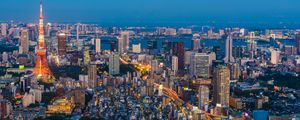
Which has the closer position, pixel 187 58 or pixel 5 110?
pixel 5 110

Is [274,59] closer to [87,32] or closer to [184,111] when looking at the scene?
[184,111]

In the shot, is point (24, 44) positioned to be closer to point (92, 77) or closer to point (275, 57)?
point (92, 77)

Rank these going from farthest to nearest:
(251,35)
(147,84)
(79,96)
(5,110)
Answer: (251,35), (147,84), (79,96), (5,110)

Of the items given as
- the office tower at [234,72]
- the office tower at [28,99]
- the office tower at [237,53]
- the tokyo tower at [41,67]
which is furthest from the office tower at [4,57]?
the office tower at [237,53]

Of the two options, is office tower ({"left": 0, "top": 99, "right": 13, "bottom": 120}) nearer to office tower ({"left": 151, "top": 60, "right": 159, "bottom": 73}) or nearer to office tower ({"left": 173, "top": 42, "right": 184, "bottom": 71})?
office tower ({"left": 151, "top": 60, "right": 159, "bottom": 73})

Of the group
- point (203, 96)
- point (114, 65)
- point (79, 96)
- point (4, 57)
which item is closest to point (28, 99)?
point (79, 96)

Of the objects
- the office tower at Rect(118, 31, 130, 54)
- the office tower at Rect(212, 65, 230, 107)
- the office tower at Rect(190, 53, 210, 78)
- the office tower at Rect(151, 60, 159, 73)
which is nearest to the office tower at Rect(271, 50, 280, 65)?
the office tower at Rect(190, 53, 210, 78)
